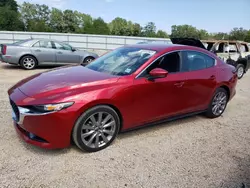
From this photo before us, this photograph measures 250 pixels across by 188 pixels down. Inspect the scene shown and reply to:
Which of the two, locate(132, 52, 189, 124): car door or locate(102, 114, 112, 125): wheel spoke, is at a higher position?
locate(132, 52, 189, 124): car door

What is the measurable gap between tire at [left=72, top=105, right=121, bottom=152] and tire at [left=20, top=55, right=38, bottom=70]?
6.97 m

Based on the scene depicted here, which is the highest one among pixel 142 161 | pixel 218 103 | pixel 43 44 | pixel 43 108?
pixel 43 44

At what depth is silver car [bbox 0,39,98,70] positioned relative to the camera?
8414mm

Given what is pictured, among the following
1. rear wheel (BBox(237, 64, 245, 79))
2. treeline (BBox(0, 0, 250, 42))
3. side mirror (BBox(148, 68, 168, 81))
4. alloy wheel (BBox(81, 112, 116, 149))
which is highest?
treeline (BBox(0, 0, 250, 42))

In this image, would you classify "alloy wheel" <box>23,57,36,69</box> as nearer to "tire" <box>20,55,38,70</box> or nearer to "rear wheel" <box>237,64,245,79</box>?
"tire" <box>20,55,38,70</box>

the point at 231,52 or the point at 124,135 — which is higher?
the point at 231,52

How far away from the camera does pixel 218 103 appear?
4461mm

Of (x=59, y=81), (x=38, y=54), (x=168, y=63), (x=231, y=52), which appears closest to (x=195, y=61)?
(x=168, y=63)

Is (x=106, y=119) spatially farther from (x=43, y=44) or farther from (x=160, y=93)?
(x=43, y=44)

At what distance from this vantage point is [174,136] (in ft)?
11.8

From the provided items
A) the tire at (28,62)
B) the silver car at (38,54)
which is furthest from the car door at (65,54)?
the tire at (28,62)

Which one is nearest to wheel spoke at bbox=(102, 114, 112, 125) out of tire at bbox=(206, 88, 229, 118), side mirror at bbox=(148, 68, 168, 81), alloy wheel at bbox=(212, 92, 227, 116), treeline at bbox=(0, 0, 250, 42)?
side mirror at bbox=(148, 68, 168, 81)

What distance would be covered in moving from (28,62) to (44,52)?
759mm

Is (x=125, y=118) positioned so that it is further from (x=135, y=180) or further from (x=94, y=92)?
(x=135, y=180)
